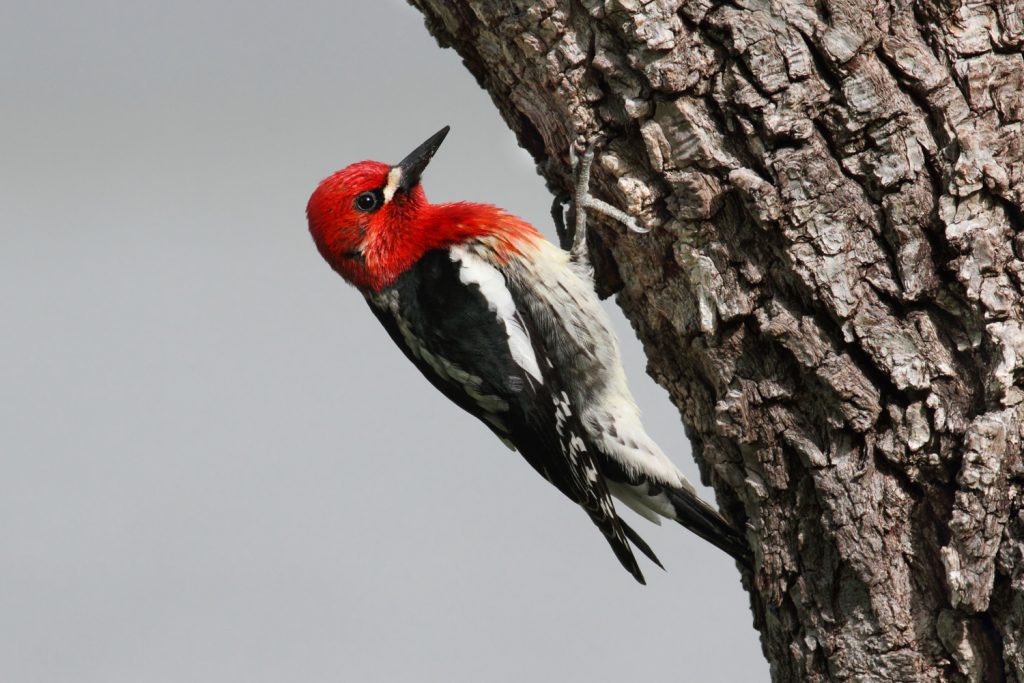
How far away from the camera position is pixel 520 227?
3182mm

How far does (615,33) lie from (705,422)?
3.38 feet

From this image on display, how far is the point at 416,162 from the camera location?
3.30 metres

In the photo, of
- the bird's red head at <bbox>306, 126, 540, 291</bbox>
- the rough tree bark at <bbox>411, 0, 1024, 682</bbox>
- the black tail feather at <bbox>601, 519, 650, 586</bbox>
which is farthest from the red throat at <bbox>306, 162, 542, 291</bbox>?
the black tail feather at <bbox>601, 519, 650, 586</bbox>

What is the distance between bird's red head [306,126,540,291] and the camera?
3.20 meters

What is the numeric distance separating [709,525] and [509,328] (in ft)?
3.00

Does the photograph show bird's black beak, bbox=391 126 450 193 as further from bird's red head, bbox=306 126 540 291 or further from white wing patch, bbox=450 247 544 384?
white wing patch, bbox=450 247 544 384

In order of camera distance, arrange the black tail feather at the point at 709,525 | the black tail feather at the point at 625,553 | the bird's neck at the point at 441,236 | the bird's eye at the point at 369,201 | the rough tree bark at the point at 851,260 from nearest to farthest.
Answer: the rough tree bark at the point at 851,260
the black tail feather at the point at 709,525
the black tail feather at the point at 625,553
the bird's neck at the point at 441,236
the bird's eye at the point at 369,201

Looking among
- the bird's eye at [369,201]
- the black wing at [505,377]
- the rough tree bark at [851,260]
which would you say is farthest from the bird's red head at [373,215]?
the rough tree bark at [851,260]

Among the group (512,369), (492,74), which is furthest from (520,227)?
(492,74)

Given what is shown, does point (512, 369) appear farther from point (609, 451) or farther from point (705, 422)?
point (705, 422)

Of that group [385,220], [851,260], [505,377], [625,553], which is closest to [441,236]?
[385,220]

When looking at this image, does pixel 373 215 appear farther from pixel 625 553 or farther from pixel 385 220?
pixel 625 553

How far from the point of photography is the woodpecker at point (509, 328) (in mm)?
3064

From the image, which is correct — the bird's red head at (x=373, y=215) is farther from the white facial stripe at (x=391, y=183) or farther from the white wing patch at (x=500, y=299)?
the white wing patch at (x=500, y=299)
